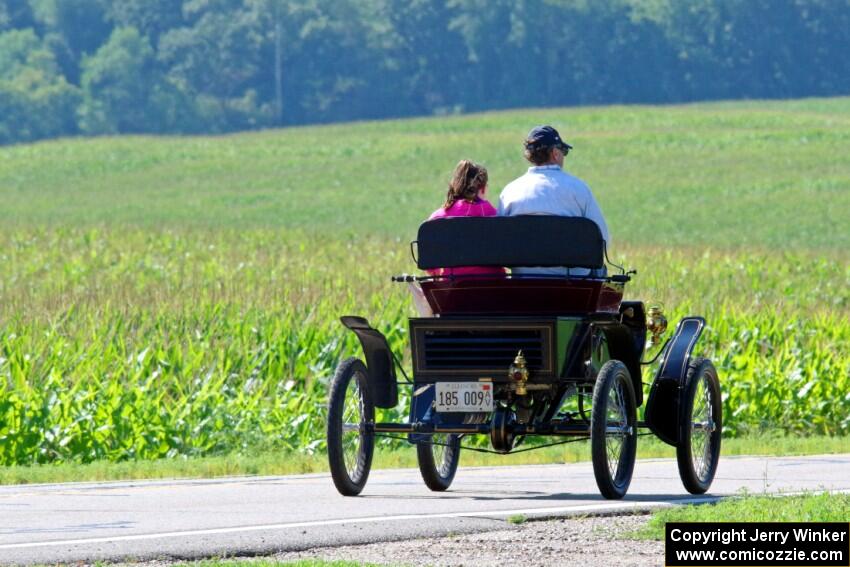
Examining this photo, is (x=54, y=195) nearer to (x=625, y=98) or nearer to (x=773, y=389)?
(x=773, y=389)

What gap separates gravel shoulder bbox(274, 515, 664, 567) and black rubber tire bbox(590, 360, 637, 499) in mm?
1039

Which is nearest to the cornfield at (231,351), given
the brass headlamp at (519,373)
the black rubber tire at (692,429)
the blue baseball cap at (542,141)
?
the black rubber tire at (692,429)

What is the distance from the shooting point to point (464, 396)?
11.1 meters

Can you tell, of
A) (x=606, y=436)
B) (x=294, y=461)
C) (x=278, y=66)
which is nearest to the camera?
(x=606, y=436)

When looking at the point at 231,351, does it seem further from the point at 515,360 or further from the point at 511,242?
the point at 515,360

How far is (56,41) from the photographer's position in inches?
5782

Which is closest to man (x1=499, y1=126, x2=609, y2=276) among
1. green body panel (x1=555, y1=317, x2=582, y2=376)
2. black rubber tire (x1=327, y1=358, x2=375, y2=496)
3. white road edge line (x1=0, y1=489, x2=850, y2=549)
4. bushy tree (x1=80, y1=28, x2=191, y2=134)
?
green body panel (x1=555, y1=317, x2=582, y2=376)

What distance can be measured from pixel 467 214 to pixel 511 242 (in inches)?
21.9

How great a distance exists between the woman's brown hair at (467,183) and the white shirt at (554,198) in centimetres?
28

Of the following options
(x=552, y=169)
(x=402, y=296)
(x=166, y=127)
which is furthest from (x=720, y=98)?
(x=552, y=169)

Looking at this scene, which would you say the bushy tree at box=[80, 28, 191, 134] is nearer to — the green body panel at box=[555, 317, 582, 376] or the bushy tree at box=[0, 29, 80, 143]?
the bushy tree at box=[0, 29, 80, 143]

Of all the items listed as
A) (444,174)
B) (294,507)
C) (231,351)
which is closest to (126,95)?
(444,174)

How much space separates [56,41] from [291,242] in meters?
109

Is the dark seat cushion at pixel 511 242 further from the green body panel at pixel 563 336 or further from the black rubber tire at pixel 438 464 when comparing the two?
the black rubber tire at pixel 438 464
